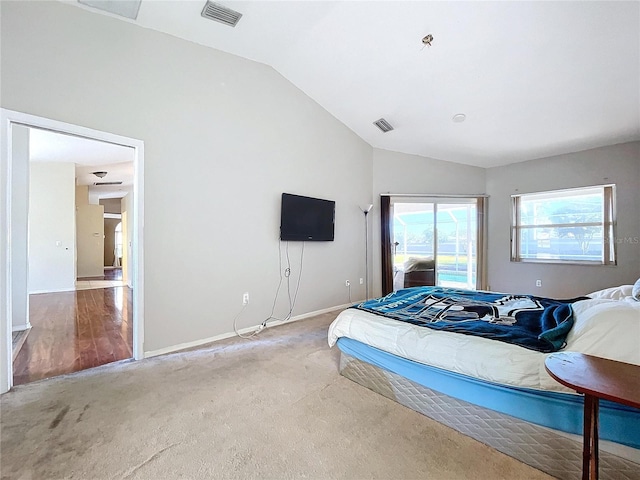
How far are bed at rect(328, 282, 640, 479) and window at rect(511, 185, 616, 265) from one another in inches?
133

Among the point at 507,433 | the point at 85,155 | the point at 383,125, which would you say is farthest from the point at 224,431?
the point at 85,155

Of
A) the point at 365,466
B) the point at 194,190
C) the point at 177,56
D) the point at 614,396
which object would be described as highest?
the point at 177,56

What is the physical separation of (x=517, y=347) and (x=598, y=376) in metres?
0.47

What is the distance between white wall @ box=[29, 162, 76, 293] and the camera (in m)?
5.75

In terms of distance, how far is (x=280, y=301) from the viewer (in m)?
3.81

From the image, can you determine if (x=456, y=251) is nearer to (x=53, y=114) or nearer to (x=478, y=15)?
(x=478, y=15)

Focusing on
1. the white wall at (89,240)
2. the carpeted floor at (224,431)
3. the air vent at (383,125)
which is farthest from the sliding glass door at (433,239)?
the white wall at (89,240)

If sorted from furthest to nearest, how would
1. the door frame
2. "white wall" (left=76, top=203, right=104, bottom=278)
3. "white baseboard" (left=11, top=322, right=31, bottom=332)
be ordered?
1. "white wall" (left=76, top=203, right=104, bottom=278)
2. "white baseboard" (left=11, top=322, right=31, bottom=332)
3. the door frame

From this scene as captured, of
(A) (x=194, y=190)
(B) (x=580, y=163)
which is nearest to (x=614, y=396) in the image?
(A) (x=194, y=190)

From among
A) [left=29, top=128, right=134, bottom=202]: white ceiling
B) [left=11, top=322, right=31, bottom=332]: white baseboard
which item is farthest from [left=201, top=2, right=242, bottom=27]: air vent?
[left=11, top=322, right=31, bottom=332]: white baseboard

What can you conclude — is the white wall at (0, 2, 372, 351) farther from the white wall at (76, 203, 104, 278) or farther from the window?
the white wall at (76, 203, 104, 278)

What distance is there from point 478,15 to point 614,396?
293 cm

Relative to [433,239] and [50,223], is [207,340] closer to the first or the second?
[433,239]

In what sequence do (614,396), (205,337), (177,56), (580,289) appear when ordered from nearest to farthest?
1. (614,396)
2. (177,56)
3. (205,337)
4. (580,289)
